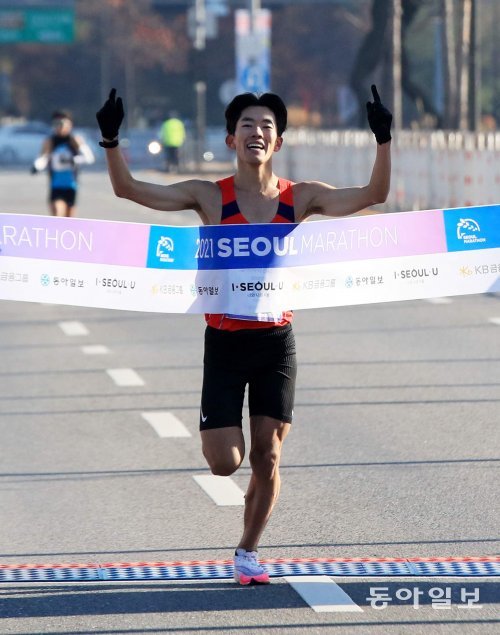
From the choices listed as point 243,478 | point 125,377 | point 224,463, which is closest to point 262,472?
point 224,463

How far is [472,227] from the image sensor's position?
24.7 feet

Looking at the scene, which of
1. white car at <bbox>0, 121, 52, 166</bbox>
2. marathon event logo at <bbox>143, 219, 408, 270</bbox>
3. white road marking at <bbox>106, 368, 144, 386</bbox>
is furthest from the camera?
white car at <bbox>0, 121, 52, 166</bbox>

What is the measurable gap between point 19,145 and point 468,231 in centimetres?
6232

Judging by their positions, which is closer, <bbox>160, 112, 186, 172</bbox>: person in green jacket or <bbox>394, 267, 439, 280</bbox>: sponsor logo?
<bbox>394, 267, 439, 280</bbox>: sponsor logo

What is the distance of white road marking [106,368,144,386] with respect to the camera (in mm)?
12164

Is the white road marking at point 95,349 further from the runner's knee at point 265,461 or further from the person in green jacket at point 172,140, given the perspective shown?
the person in green jacket at point 172,140

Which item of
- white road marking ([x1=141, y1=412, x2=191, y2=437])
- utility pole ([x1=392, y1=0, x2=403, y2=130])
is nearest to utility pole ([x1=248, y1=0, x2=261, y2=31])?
utility pole ([x1=392, y1=0, x2=403, y2=130])

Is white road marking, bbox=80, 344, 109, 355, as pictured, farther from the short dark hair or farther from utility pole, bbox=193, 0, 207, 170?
utility pole, bbox=193, 0, 207, 170

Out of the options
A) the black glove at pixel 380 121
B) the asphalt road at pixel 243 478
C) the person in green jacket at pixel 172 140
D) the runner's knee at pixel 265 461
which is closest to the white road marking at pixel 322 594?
the asphalt road at pixel 243 478

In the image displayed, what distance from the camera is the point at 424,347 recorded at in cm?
1394

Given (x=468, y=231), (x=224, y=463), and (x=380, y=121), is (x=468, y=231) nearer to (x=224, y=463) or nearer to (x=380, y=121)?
(x=380, y=121)

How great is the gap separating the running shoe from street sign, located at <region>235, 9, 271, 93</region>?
35.5m

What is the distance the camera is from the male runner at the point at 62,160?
67.3 ft

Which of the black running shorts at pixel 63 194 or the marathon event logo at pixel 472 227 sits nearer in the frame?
the marathon event logo at pixel 472 227
